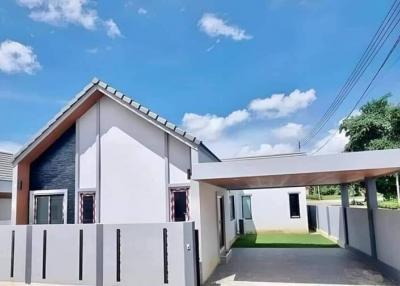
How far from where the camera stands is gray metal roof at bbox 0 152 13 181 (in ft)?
59.6

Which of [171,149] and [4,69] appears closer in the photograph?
[171,149]

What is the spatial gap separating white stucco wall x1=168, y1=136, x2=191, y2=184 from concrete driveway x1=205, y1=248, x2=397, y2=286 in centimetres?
335

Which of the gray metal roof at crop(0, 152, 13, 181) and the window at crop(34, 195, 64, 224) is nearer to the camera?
the window at crop(34, 195, 64, 224)

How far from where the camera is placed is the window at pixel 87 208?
41.4 feet

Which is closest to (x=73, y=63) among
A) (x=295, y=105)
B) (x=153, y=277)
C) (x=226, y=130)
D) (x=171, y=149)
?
(x=171, y=149)

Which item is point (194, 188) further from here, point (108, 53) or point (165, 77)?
point (165, 77)

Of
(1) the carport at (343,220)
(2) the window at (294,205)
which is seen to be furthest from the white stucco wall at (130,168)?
(2) the window at (294,205)

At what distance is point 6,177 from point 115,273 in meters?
11.1

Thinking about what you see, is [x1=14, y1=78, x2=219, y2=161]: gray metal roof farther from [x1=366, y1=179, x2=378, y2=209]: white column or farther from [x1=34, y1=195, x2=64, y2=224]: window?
[x1=366, y1=179, x2=378, y2=209]: white column

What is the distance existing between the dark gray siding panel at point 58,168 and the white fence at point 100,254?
2129 millimetres

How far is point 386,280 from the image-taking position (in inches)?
429

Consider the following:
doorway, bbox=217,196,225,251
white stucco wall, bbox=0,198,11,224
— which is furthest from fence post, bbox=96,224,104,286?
white stucco wall, bbox=0,198,11,224

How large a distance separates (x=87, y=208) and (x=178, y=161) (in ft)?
12.6

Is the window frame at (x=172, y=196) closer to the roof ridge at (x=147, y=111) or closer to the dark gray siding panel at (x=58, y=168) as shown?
the roof ridge at (x=147, y=111)
